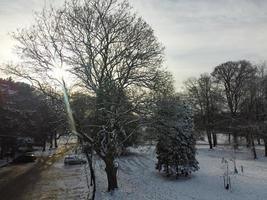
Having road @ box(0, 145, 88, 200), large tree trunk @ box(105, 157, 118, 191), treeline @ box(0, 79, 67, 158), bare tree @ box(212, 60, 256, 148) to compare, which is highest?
bare tree @ box(212, 60, 256, 148)

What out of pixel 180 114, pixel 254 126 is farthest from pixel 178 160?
pixel 254 126

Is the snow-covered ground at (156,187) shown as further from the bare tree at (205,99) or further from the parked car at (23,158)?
the bare tree at (205,99)

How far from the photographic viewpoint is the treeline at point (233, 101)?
44228 mm

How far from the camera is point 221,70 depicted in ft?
180

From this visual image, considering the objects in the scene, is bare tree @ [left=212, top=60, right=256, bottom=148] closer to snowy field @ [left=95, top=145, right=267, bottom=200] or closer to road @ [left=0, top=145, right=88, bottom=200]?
snowy field @ [left=95, top=145, right=267, bottom=200]

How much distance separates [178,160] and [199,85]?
36366mm

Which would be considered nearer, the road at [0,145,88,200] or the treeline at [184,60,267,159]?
the road at [0,145,88,200]

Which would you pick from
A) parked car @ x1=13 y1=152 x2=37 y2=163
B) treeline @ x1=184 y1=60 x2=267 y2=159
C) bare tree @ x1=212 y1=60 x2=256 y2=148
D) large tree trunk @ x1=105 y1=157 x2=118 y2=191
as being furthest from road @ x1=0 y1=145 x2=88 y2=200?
bare tree @ x1=212 y1=60 x2=256 y2=148

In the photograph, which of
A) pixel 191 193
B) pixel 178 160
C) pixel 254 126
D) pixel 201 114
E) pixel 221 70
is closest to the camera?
pixel 191 193

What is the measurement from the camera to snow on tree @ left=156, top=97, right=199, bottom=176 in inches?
→ 957

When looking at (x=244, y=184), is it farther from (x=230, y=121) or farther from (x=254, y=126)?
(x=230, y=121)

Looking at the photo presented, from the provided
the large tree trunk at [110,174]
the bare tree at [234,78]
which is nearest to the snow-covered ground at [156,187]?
the large tree trunk at [110,174]

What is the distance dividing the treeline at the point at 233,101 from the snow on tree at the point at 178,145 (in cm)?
1715

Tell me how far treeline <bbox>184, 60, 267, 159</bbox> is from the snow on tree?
56.3 feet
